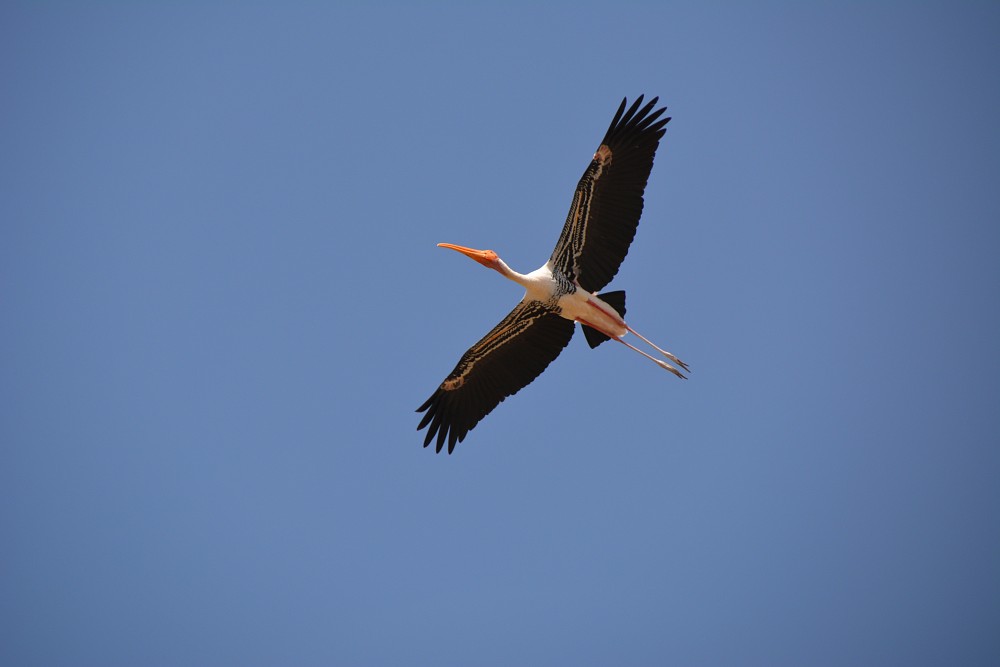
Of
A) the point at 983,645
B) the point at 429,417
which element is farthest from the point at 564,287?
the point at 983,645

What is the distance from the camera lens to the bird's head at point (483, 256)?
14.4 metres

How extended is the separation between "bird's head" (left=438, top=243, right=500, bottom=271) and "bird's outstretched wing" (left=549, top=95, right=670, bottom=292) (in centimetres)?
122

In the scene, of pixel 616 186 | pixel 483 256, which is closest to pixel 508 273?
pixel 483 256

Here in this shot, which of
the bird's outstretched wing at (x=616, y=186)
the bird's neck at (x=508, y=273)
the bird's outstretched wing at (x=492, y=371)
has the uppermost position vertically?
the bird's outstretched wing at (x=616, y=186)

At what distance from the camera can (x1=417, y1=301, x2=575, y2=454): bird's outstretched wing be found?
14.9m

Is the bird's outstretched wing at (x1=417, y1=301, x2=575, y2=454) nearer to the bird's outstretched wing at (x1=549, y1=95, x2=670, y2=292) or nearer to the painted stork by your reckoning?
the painted stork

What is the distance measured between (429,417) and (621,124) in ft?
19.0

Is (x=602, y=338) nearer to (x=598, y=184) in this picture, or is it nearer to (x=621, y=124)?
(x=598, y=184)

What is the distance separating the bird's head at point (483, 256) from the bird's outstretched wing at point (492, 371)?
38.2 inches

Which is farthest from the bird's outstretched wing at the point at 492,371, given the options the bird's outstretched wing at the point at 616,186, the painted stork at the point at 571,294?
the bird's outstretched wing at the point at 616,186

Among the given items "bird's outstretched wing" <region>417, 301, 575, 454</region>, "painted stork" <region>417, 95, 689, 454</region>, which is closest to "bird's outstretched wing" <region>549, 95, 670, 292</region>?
"painted stork" <region>417, 95, 689, 454</region>

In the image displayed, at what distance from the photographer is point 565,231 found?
1409cm

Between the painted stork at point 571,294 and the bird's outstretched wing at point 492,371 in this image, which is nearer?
the painted stork at point 571,294

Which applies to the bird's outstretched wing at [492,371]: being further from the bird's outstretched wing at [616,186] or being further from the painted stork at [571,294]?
the bird's outstretched wing at [616,186]
